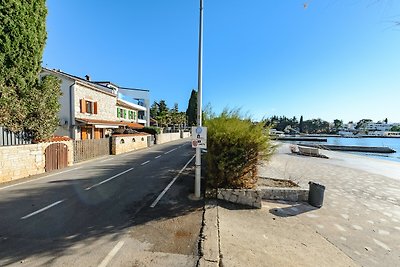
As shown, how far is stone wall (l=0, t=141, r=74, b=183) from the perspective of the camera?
9383mm

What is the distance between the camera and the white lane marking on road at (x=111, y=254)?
3.68m

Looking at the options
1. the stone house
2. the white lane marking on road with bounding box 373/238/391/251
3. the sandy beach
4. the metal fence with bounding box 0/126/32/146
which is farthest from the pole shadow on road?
the stone house

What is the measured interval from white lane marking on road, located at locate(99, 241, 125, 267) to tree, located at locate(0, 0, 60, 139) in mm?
9813

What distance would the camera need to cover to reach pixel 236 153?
23.7ft

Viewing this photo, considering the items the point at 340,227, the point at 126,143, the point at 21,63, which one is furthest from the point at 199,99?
the point at 126,143

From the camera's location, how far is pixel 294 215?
6.51 metres

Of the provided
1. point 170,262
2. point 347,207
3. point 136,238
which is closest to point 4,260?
point 136,238

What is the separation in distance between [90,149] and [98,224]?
13.2 meters

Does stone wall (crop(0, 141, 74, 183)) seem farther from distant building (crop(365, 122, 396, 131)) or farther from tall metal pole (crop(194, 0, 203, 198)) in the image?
distant building (crop(365, 122, 396, 131))

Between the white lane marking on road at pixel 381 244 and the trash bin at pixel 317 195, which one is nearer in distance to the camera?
the white lane marking on road at pixel 381 244

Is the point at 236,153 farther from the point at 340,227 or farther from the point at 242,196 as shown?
the point at 340,227

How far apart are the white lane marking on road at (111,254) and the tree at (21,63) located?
9.81 m

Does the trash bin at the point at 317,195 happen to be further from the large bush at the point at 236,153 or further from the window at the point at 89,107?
the window at the point at 89,107

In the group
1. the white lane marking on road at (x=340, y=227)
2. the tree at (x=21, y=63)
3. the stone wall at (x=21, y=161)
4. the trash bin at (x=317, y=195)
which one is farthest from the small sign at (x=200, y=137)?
the tree at (x=21, y=63)
